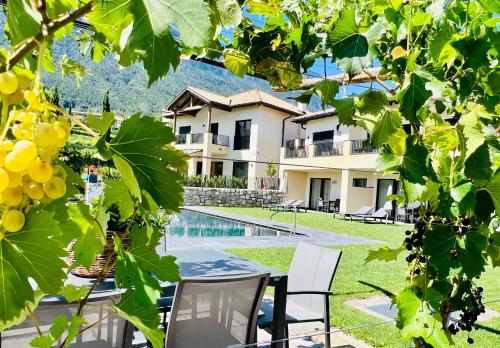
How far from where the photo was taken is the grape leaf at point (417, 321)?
1.10m

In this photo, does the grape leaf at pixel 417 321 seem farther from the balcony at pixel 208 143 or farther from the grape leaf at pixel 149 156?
the balcony at pixel 208 143

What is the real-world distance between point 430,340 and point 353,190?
68.4 feet

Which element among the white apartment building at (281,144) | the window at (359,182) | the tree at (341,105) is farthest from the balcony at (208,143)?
the tree at (341,105)

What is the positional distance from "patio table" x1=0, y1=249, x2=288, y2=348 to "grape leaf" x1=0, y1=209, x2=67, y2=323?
2136mm

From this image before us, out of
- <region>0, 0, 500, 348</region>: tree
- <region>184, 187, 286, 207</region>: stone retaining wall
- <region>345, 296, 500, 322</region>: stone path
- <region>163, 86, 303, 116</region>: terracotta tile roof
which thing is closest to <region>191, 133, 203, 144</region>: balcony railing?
<region>163, 86, 303, 116</region>: terracotta tile roof

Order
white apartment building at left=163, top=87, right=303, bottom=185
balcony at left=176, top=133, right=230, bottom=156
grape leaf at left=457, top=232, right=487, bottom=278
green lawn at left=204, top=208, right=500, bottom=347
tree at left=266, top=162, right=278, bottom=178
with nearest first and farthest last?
grape leaf at left=457, top=232, right=487, bottom=278 < green lawn at left=204, top=208, right=500, bottom=347 < tree at left=266, top=162, right=278, bottom=178 < white apartment building at left=163, top=87, right=303, bottom=185 < balcony at left=176, top=133, right=230, bottom=156

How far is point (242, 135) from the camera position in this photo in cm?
2659

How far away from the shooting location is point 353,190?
69.9ft

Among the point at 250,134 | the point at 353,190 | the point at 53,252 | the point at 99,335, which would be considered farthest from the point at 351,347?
the point at 250,134

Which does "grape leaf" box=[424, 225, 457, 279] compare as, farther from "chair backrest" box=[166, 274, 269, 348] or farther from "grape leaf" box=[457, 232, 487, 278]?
"chair backrest" box=[166, 274, 269, 348]

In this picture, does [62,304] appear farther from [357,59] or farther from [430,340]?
[357,59]

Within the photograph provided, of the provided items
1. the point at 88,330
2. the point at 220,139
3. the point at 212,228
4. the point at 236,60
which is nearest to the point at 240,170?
the point at 220,139

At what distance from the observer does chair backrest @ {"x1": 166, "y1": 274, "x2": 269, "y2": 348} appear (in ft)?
7.79

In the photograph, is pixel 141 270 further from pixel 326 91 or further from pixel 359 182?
pixel 359 182
